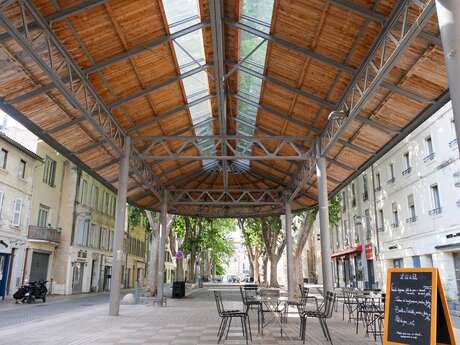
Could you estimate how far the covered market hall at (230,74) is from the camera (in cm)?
713

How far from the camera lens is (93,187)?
29.4 m

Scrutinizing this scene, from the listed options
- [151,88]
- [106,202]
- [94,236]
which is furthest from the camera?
[106,202]

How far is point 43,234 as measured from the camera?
74.1 feet

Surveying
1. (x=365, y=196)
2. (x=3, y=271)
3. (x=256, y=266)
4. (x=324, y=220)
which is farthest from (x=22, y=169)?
(x=256, y=266)

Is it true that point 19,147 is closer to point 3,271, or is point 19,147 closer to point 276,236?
point 3,271

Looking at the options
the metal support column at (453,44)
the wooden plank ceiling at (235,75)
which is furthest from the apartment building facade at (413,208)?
the metal support column at (453,44)

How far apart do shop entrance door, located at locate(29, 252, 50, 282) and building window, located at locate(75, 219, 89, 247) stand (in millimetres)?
2466

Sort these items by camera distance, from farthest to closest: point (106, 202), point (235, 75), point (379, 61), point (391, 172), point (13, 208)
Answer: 1. point (106, 202)
2. point (391, 172)
3. point (13, 208)
4. point (235, 75)
5. point (379, 61)

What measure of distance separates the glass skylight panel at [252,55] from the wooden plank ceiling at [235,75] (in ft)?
0.57

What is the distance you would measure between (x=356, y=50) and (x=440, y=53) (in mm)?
1695

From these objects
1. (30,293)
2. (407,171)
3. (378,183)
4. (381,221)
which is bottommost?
(30,293)

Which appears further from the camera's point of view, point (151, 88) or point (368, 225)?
point (368, 225)

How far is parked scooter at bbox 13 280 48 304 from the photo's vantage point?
57.9ft

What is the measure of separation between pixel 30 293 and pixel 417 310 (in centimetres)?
1749
